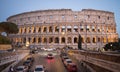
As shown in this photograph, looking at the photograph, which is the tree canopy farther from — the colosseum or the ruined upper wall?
the ruined upper wall

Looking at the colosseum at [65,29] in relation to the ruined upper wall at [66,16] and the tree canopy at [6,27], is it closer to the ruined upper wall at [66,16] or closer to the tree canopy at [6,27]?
the ruined upper wall at [66,16]

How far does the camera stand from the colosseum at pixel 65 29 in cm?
8259

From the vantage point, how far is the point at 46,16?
8762 centimetres

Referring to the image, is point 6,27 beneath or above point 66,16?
beneath

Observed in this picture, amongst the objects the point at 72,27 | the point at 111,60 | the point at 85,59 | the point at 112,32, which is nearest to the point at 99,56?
the point at 111,60

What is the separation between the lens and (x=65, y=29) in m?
82.9

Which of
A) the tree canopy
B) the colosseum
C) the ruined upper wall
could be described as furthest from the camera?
the ruined upper wall

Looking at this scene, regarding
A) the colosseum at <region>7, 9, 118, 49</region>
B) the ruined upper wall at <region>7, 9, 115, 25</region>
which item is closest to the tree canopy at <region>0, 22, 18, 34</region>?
the colosseum at <region>7, 9, 118, 49</region>

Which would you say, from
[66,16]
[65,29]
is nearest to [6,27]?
[65,29]

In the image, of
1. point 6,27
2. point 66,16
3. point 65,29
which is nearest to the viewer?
point 6,27

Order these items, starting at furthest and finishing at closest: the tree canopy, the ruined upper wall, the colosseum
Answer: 1. the ruined upper wall
2. the colosseum
3. the tree canopy

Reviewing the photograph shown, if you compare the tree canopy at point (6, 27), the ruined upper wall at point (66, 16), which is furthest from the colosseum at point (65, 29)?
the tree canopy at point (6, 27)

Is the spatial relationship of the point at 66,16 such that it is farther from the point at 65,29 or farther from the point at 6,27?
the point at 6,27

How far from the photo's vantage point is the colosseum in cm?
8259
